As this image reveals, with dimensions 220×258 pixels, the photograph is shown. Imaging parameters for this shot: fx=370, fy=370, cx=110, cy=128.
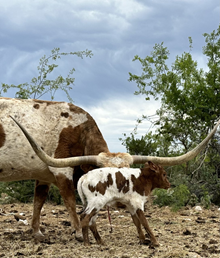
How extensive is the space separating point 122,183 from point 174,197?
4487mm

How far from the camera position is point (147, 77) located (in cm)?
1261

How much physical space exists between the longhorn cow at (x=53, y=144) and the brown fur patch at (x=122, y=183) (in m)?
0.56

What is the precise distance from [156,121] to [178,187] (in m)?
2.52

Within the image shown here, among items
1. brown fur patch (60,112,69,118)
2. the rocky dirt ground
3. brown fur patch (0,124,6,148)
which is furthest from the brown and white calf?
brown fur patch (0,124,6,148)

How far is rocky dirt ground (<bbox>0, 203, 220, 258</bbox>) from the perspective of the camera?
5523 mm

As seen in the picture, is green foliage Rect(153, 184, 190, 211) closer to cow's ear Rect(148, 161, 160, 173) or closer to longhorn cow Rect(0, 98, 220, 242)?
longhorn cow Rect(0, 98, 220, 242)

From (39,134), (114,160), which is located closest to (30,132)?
(39,134)

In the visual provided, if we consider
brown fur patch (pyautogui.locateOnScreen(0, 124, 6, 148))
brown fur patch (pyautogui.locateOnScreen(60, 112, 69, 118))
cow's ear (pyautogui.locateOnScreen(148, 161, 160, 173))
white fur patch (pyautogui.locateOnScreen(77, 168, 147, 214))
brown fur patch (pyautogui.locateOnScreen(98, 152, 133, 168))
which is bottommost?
white fur patch (pyautogui.locateOnScreen(77, 168, 147, 214))

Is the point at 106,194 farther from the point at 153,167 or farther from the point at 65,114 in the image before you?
the point at 65,114

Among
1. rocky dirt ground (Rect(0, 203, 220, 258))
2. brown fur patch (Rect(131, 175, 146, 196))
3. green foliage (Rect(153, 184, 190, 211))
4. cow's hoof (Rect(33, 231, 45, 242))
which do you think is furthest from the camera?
green foliage (Rect(153, 184, 190, 211))

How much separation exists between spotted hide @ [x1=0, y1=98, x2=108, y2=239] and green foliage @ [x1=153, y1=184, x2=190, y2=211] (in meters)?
3.57

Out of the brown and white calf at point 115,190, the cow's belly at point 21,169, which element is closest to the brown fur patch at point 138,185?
the brown and white calf at point 115,190

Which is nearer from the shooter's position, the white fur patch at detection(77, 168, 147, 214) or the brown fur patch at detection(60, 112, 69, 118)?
the white fur patch at detection(77, 168, 147, 214)

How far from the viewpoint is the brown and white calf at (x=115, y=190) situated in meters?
5.55
